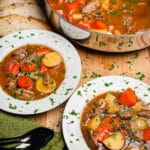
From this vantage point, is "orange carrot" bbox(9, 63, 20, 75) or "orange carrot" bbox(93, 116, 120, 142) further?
"orange carrot" bbox(9, 63, 20, 75)

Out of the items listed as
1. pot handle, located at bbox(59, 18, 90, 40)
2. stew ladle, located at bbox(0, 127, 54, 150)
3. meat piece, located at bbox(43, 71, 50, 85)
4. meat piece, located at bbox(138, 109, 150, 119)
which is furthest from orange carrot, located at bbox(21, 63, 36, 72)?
meat piece, located at bbox(138, 109, 150, 119)

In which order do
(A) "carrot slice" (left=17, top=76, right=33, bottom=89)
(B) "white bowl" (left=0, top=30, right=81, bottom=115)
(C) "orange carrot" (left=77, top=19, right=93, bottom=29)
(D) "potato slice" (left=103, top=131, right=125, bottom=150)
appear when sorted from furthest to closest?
1. (C) "orange carrot" (left=77, top=19, right=93, bottom=29)
2. (A) "carrot slice" (left=17, top=76, right=33, bottom=89)
3. (B) "white bowl" (left=0, top=30, right=81, bottom=115)
4. (D) "potato slice" (left=103, top=131, right=125, bottom=150)

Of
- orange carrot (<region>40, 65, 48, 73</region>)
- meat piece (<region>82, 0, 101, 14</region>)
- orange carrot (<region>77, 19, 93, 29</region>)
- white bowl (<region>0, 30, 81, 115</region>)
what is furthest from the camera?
meat piece (<region>82, 0, 101, 14</region>)

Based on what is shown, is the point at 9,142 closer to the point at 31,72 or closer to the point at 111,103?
the point at 31,72

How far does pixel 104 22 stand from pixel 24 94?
88cm

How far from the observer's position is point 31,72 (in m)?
3.14

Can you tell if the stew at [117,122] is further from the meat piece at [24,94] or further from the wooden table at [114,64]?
the meat piece at [24,94]

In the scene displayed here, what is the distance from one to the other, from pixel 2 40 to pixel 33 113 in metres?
0.75

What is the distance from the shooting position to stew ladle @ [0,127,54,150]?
277 cm

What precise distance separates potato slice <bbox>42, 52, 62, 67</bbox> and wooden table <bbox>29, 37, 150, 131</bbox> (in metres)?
0.23

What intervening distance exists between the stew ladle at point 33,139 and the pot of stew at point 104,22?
2.49 ft

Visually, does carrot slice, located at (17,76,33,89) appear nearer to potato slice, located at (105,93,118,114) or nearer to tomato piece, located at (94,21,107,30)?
potato slice, located at (105,93,118,114)

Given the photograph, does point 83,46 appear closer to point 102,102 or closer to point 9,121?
point 102,102

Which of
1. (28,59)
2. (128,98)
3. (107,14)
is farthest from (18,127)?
(107,14)
